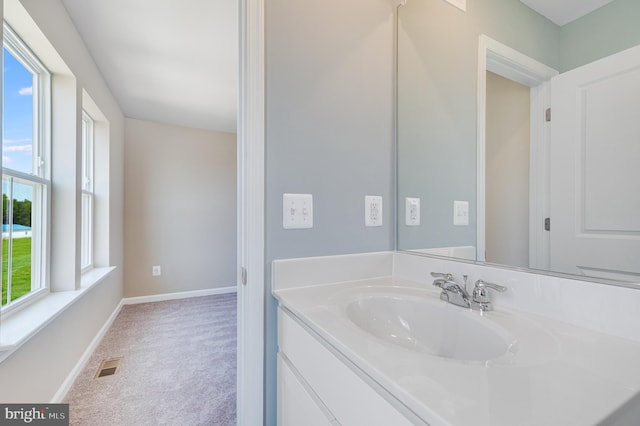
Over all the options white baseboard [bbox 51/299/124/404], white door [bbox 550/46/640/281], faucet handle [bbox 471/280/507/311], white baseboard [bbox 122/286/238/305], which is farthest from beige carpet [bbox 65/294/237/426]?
white door [bbox 550/46/640/281]

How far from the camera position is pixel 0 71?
3.87 ft

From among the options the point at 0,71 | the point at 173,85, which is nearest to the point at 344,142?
the point at 0,71

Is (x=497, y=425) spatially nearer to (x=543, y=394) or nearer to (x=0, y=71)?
(x=543, y=394)

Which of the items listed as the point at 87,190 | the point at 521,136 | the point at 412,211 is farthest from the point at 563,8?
the point at 87,190

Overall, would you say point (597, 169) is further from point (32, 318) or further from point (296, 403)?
point (32, 318)

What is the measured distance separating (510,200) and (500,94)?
0.37m

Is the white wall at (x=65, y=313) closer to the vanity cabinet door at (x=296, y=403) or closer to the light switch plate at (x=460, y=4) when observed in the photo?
the vanity cabinet door at (x=296, y=403)

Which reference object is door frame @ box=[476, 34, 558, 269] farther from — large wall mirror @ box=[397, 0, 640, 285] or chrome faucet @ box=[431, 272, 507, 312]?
chrome faucet @ box=[431, 272, 507, 312]

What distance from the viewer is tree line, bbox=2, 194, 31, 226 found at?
1403 millimetres

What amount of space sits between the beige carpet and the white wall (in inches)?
7.4

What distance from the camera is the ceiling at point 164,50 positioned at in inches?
68.2

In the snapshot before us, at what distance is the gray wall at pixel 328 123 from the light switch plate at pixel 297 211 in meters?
0.02

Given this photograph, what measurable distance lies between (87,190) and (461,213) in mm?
3165

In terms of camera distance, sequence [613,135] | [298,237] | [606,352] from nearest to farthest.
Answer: [606,352], [613,135], [298,237]
